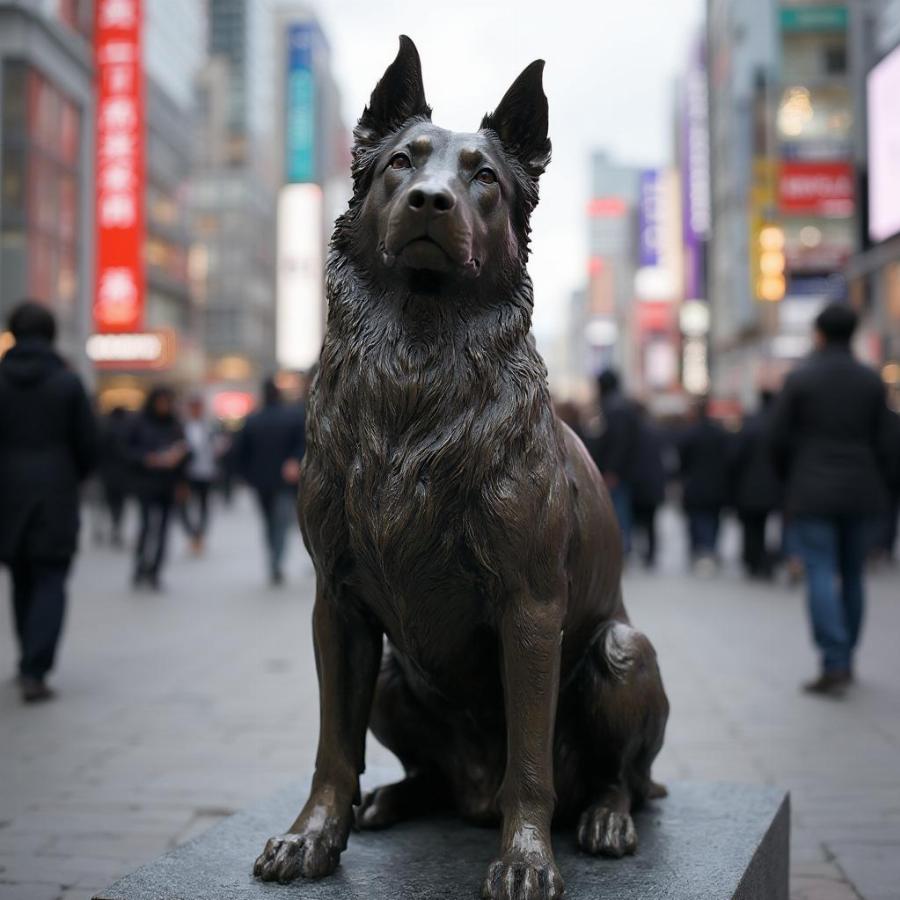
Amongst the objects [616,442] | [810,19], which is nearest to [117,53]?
[616,442]

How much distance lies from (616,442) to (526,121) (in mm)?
10440

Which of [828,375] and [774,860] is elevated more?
[828,375]

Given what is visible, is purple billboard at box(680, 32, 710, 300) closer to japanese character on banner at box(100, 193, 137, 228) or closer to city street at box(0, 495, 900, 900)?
japanese character on banner at box(100, 193, 137, 228)

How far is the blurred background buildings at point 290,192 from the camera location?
85.8 ft

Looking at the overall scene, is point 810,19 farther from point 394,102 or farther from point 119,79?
point 394,102

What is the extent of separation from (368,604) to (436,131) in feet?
3.83

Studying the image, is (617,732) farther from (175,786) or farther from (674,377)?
(674,377)

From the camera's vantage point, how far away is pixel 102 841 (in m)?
4.09

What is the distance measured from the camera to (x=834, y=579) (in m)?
6.97

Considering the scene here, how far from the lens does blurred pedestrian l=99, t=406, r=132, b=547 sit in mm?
16125

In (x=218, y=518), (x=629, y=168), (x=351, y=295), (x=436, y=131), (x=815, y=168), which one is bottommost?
(x=218, y=518)

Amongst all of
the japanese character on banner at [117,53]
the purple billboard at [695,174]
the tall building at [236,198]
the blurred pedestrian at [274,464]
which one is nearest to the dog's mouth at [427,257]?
the blurred pedestrian at [274,464]

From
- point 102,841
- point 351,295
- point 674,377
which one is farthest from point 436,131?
point 674,377

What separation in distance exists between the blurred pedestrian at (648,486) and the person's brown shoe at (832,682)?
23.3 ft
